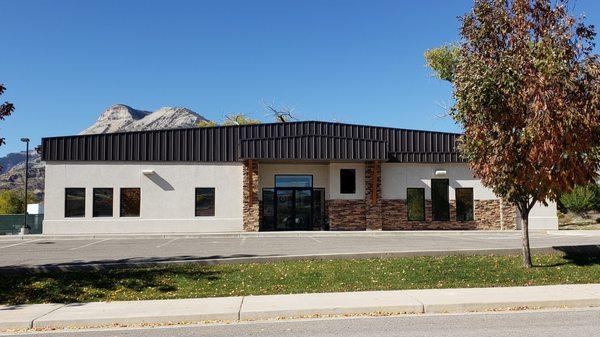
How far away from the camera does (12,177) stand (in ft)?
434

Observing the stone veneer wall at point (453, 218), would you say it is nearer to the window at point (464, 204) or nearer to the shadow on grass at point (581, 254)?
→ the window at point (464, 204)

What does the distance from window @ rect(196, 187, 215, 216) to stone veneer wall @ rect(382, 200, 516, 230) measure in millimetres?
8806

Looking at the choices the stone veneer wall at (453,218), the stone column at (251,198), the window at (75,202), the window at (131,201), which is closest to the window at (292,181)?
the stone column at (251,198)

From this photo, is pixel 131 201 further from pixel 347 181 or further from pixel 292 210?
pixel 347 181

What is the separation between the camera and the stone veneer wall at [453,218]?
91.8ft

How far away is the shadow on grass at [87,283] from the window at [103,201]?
15210 millimetres

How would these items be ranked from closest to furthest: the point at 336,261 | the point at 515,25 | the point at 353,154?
1. the point at 515,25
2. the point at 336,261
3. the point at 353,154

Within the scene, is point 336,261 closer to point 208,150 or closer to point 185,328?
point 185,328

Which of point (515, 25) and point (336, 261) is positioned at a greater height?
point (515, 25)

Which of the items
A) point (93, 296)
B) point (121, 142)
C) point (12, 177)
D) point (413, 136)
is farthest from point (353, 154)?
point (12, 177)

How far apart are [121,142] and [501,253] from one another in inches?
766

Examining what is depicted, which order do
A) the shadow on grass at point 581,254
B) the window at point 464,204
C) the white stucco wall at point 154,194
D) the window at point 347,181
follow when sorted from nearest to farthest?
the shadow on grass at point 581,254, the white stucco wall at point 154,194, the window at point 347,181, the window at point 464,204

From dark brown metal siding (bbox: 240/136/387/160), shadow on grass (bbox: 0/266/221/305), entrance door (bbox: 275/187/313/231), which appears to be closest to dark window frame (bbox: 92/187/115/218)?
dark brown metal siding (bbox: 240/136/387/160)

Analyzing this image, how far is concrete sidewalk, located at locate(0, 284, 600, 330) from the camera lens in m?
8.30
